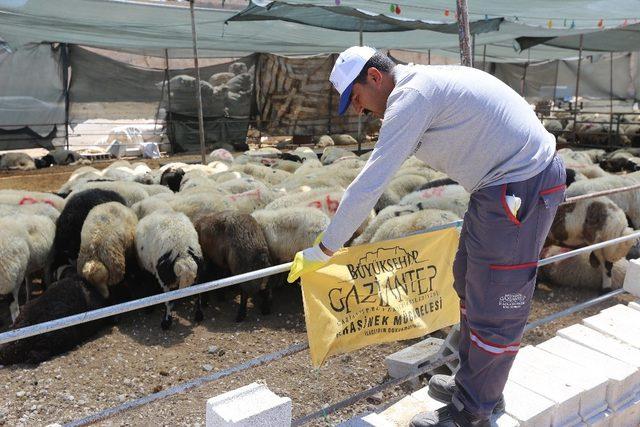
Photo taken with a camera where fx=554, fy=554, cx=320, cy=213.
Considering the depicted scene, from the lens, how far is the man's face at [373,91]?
2.23m

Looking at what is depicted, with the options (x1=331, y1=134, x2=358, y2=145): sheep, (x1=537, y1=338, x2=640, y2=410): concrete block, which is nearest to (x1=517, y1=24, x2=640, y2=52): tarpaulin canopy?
(x1=331, y1=134, x2=358, y2=145): sheep

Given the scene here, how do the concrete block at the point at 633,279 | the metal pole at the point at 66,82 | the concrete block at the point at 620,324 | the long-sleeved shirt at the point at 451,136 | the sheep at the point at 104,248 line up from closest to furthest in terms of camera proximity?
the long-sleeved shirt at the point at 451,136 → the concrete block at the point at 620,324 → the concrete block at the point at 633,279 → the sheep at the point at 104,248 → the metal pole at the point at 66,82

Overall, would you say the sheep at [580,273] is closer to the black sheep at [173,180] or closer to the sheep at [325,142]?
the black sheep at [173,180]

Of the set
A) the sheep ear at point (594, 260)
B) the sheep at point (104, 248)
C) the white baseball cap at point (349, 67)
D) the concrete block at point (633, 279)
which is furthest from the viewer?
the sheep ear at point (594, 260)

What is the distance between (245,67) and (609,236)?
14.1 meters

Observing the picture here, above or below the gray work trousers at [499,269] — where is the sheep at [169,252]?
below

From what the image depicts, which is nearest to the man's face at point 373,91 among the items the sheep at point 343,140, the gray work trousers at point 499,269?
the gray work trousers at point 499,269

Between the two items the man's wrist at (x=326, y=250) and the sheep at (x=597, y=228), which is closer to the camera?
the man's wrist at (x=326, y=250)

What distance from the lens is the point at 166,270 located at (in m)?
5.72

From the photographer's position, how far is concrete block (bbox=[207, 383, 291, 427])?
212 centimetres

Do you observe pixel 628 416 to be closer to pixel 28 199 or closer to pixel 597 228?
pixel 597 228

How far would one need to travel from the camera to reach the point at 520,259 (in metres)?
2.32

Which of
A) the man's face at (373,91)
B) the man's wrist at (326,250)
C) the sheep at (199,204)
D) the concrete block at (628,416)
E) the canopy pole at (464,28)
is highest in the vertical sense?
the canopy pole at (464,28)

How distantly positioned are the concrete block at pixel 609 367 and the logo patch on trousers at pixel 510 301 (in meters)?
1.14
